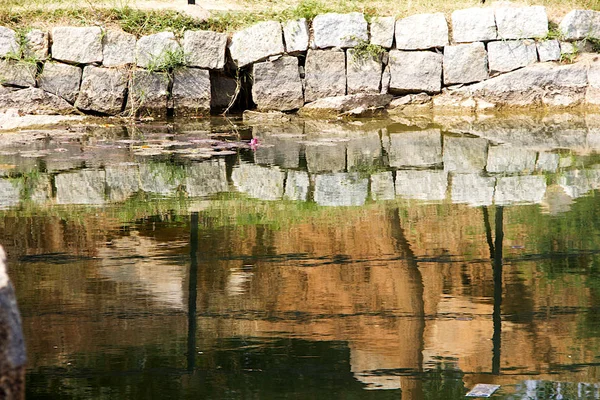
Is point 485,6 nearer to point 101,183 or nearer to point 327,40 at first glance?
point 327,40

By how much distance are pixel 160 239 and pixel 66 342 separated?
4.87ft

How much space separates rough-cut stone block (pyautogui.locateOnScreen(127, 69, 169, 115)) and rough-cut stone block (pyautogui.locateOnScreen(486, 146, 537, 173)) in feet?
12.0

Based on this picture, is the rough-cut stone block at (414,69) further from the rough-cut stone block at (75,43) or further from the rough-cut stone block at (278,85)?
the rough-cut stone block at (75,43)

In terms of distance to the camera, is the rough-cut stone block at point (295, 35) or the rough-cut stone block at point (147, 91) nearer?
the rough-cut stone block at point (147, 91)

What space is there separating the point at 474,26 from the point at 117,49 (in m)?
3.71

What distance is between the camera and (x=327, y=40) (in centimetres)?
942

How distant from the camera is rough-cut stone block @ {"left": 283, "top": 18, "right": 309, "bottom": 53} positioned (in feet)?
30.8

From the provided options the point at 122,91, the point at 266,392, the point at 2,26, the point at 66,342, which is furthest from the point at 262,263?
the point at 2,26

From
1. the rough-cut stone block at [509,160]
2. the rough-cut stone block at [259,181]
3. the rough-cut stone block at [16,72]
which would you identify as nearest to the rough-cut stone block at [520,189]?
the rough-cut stone block at [509,160]

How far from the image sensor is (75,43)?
30.3ft

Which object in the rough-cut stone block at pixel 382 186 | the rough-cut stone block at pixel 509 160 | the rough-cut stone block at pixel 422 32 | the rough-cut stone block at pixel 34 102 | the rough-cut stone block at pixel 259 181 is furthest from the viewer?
the rough-cut stone block at pixel 422 32

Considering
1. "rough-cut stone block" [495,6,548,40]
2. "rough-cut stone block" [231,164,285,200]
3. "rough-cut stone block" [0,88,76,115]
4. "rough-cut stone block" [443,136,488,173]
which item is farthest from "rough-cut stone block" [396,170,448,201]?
"rough-cut stone block" [0,88,76,115]

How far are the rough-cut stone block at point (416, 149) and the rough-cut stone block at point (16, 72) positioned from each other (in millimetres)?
3767

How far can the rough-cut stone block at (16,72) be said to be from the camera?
9.14m
